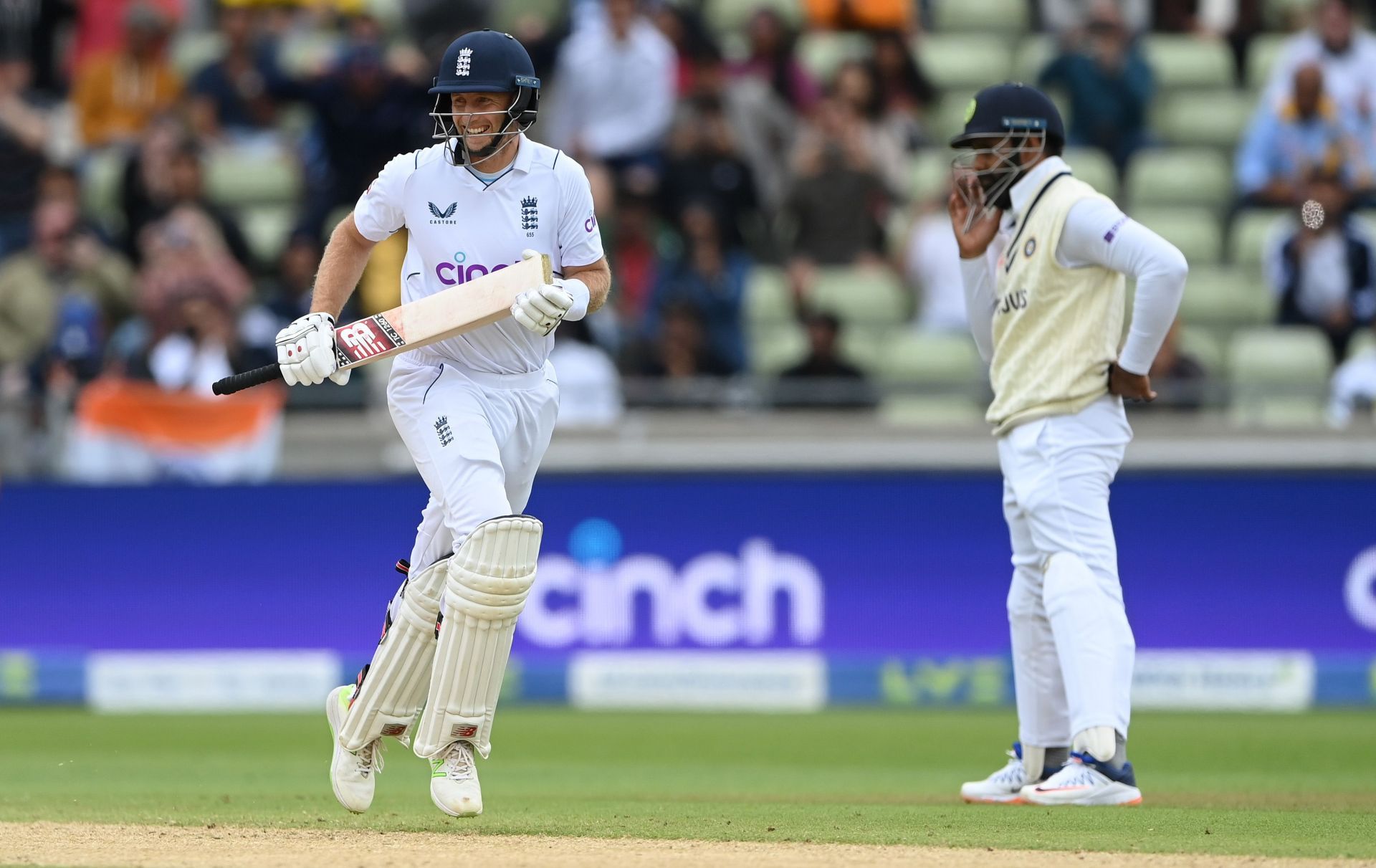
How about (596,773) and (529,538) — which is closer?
(529,538)

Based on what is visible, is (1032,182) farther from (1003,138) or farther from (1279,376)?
(1279,376)

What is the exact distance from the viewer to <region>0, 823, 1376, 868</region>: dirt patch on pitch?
465 cm

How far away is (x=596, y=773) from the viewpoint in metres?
7.54

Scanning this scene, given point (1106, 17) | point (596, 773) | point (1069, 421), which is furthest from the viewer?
point (1106, 17)

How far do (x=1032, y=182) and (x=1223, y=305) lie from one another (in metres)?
5.92

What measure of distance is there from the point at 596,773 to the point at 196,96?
292 inches

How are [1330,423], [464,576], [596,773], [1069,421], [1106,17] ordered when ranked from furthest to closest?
1. [1106,17]
2. [1330,423]
3. [596,773]
4. [1069,421]
5. [464,576]

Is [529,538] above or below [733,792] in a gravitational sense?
above

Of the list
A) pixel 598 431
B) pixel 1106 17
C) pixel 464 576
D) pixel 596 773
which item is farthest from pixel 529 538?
pixel 1106 17

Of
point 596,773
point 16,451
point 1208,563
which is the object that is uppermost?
point 16,451

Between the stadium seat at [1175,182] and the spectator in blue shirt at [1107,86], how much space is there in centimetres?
18

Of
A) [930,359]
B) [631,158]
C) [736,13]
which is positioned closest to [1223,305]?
[930,359]

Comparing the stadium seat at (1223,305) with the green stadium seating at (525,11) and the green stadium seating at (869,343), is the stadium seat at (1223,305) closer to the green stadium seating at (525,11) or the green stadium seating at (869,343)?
the green stadium seating at (869,343)

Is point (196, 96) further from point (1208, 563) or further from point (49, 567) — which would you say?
point (1208, 563)
